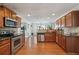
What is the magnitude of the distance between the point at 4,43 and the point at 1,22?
96 cm

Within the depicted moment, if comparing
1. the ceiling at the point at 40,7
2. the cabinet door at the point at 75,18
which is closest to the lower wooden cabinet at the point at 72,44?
the cabinet door at the point at 75,18

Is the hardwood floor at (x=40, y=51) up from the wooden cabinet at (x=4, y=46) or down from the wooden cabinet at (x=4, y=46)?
down

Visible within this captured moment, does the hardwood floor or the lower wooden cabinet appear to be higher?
the lower wooden cabinet

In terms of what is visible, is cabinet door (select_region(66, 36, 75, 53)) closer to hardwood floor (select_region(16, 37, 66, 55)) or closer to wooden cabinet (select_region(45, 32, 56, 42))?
hardwood floor (select_region(16, 37, 66, 55))

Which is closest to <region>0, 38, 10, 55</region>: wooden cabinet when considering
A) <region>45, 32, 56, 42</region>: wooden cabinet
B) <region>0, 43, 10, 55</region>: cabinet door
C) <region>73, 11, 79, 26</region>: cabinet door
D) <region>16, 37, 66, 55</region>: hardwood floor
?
<region>0, 43, 10, 55</region>: cabinet door

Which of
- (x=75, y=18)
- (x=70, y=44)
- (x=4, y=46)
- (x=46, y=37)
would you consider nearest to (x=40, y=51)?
(x=70, y=44)

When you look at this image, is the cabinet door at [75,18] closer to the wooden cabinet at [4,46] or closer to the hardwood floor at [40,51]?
the hardwood floor at [40,51]

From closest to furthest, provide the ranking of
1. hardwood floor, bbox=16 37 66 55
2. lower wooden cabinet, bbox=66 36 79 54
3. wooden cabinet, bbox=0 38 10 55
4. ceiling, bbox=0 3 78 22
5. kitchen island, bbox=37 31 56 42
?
wooden cabinet, bbox=0 38 10 55, ceiling, bbox=0 3 78 22, lower wooden cabinet, bbox=66 36 79 54, hardwood floor, bbox=16 37 66 55, kitchen island, bbox=37 31 56 42

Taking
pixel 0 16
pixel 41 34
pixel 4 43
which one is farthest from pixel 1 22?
pixel 41 34

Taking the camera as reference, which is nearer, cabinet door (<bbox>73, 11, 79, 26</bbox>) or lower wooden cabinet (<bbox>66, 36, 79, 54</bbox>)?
lower wooden cabinet (<bbox>66, 36, 79, 54</bbox>)

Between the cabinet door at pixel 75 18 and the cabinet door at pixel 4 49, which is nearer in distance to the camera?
the cabinet door at pixel 4 49

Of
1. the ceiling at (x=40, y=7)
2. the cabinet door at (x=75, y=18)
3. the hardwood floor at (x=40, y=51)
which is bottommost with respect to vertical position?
the hardwood floor at (x=40, y=51)

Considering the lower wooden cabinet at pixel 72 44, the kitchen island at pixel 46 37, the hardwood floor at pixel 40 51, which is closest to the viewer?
the lower wooden cabinet at pixel 72 44
